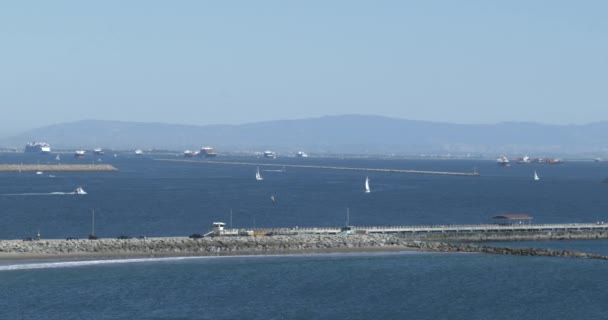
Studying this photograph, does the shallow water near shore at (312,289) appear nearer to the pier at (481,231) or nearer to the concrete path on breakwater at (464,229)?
the pier at (481,231)

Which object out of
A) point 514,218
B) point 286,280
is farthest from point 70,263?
point 514,218

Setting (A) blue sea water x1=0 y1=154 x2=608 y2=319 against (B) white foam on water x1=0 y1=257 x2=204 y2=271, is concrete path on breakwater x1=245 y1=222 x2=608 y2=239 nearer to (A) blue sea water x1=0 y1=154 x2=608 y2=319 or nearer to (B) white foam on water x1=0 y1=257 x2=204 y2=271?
(A) blue sea water x1=0 y1=154 x2=608 y2=319

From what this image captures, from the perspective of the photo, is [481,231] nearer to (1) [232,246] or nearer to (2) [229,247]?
(1) [232,246]

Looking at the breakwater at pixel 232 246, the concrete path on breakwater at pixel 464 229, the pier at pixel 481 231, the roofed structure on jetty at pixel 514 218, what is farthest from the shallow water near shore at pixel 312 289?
the roofed structure on jetty at pixel 514 218

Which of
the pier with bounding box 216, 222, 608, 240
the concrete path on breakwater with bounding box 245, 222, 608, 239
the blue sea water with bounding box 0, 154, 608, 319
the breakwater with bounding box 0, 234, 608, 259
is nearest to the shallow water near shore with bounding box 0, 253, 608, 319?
the blue sea water with bounding box 0, 154, 608, 319

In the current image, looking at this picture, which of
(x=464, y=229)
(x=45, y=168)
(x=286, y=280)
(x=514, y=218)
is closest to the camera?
(x=286, y=280)

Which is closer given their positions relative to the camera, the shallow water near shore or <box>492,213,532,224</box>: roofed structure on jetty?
the shallow water near shore

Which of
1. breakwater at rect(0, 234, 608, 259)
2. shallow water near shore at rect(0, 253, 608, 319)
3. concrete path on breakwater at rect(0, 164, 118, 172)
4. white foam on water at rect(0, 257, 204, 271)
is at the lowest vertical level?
shallow water near shore at rect(0, 253, 608, 319)

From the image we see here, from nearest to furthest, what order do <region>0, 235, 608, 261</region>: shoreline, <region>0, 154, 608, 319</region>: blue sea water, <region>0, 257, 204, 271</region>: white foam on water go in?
<region>0, 154, 608, 319</region>: blue sea water → <region>0, 257, 204, 271</region>: white foam on water → <region>0, 235, 608, 261</region>: shoreline
